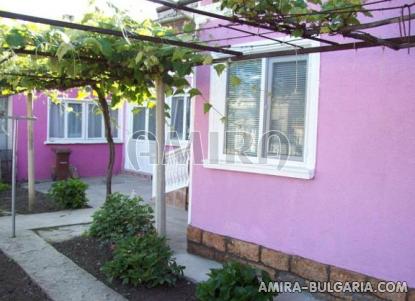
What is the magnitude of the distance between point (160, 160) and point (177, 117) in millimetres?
5796

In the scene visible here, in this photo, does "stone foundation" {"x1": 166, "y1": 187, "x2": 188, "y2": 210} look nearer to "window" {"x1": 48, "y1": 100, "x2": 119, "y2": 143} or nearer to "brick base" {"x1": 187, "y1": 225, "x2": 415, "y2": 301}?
"brick base" {"x1": 187, "y1": 225, "x2": 415, "y2": 301}

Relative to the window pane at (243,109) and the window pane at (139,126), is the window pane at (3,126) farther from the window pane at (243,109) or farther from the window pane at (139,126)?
the window pane at (243,109)

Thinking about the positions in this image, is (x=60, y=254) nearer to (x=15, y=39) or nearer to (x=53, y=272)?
(x=53, y=272)

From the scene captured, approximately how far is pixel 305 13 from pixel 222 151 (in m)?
2.67

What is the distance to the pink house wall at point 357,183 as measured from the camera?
3.67 m

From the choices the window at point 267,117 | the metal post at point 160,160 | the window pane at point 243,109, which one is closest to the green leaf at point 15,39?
the metal post at point 160,160

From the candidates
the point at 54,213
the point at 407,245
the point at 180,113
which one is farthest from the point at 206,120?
the point at 180,113

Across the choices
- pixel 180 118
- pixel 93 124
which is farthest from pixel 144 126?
pixel 180 118

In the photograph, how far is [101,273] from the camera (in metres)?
5.00

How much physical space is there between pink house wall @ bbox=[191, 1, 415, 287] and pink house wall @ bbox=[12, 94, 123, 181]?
8.74 metres

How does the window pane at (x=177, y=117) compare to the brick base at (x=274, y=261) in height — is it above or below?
above

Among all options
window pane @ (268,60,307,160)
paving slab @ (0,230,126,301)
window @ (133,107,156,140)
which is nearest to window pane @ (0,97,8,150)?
window @ (133,107,156,140)

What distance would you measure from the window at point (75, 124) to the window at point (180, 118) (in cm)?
264

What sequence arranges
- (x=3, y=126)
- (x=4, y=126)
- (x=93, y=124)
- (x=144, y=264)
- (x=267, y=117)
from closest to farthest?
(x=144, y=264), (x=267, y=117), (x=3, y=126), (x=4, y=126), (x=93, y=124)
